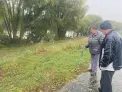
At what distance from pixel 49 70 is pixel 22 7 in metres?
25.2

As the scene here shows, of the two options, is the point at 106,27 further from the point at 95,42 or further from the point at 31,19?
the point at 31,19

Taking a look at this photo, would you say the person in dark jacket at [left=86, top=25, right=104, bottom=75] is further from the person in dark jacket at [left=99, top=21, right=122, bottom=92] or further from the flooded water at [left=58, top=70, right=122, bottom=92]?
the person in dark jacket at [left=99, top=21, right=122, bottom=92]

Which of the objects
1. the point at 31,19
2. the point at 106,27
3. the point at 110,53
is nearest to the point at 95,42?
the point at 106,27

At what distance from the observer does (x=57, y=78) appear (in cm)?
1220

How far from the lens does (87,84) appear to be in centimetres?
1120

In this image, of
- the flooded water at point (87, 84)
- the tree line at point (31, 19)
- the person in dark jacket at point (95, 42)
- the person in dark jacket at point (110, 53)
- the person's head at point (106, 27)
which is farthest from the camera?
the tree line at point (31, 19)

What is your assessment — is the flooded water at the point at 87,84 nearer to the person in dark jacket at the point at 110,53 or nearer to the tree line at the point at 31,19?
the person in dark jacket at the point at 110,53

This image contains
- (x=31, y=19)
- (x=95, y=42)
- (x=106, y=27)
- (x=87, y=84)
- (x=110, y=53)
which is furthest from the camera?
(x=31, y=19)

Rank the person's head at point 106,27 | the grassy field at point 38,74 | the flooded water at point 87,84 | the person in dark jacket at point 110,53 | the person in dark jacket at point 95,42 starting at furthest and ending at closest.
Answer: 1. the person in dark jacket at point 95,42
2. the grassy field at point 38,74
3. the flooded water at point 87,84
4. the person's head at point 106,27
5. the person in dark jacket at point 110,53

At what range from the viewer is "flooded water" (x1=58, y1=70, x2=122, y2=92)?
10.5 m

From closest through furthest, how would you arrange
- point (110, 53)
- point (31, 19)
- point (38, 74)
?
point (110, 53) → point (38, 74) → point (31, 19)

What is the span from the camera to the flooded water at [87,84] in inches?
412

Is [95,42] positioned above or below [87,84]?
above

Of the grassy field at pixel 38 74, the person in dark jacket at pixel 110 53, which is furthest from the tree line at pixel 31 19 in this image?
the person in dark jacket at pixel 110 53
